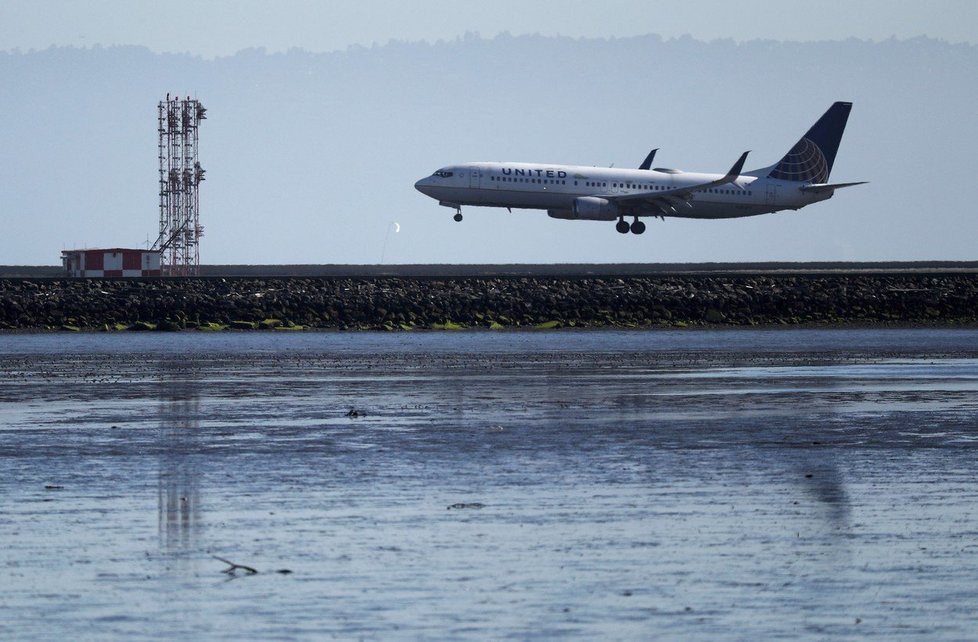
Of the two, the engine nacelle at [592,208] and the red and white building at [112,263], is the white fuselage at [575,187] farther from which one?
the red and white building at [112,263]

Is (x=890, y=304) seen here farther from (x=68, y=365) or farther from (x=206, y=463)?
(x=206, y=463)

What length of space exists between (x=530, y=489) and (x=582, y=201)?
72.6 m

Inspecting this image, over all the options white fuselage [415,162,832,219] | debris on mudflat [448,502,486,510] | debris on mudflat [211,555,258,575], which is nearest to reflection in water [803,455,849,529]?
debris on mudflat [448,502,486,510]

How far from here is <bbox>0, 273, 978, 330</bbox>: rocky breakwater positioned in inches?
2857

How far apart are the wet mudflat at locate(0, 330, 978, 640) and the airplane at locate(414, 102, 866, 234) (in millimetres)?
54055

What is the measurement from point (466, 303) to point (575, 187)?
17419 millimetres

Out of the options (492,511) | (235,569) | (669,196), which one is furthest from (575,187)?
(235,569)

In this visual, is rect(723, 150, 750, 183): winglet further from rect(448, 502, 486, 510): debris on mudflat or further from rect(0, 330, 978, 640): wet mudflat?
rect(448, 502, 486, 510): debris on mudflat

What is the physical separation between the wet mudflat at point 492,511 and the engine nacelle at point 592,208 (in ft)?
185

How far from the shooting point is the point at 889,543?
13.0 m

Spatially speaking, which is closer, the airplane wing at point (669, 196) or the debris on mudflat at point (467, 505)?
the debris on mudflat at point (467, 505)

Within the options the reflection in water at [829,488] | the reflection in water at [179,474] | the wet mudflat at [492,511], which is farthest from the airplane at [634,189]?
the reflection in water at [829,488]

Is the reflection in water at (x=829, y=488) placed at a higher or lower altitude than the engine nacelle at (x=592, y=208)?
lower

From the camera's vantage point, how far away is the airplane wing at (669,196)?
90.9 metres
